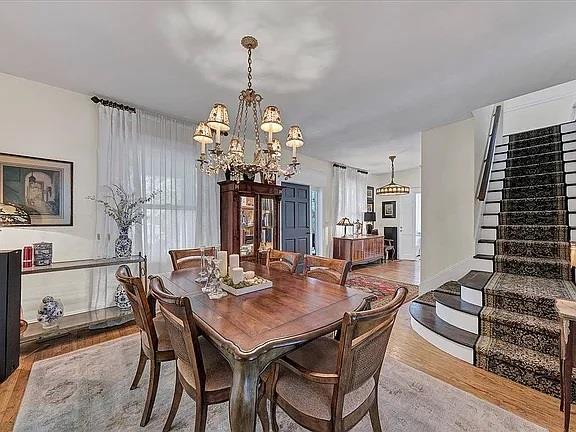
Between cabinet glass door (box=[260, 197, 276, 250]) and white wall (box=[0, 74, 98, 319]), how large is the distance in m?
2.31

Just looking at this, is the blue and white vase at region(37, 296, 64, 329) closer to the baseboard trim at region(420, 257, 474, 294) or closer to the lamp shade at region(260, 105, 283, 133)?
the lamp shade at region(260, 105, 283, 133)

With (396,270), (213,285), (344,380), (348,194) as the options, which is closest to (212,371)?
(213,285)

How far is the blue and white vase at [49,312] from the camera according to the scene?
9.14 ft

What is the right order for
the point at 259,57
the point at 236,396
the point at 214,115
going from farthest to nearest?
the point at 259,57, the point at 214,115, the point at 236,396

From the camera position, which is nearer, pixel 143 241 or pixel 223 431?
pixel 223 431

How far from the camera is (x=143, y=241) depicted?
3.60m

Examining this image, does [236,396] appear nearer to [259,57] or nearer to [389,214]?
[259,57]

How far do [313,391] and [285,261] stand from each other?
1574mm

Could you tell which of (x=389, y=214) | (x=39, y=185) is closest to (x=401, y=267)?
(x=389, y=214)

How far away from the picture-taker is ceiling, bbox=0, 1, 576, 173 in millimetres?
1871

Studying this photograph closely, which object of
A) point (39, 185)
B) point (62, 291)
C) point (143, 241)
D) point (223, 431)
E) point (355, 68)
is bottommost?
point (223, 431)

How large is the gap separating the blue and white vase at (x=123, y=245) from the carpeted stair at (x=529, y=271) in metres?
3.78

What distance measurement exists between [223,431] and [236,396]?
29.6 inches

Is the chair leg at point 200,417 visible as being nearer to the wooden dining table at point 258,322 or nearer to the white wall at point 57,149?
the wooden dining table at point 258,322
